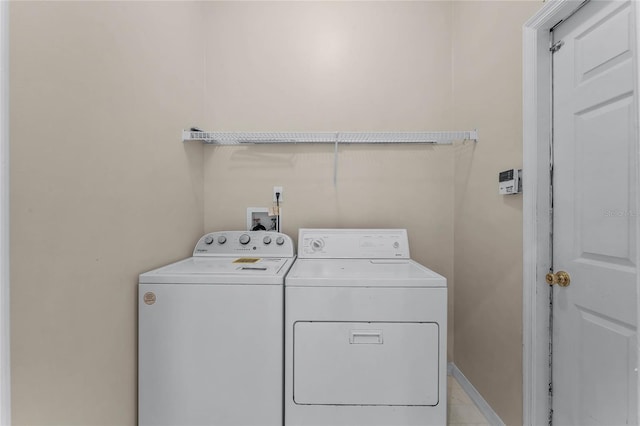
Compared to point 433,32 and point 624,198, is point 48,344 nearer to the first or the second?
point 624,198

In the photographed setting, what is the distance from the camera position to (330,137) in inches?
70.8

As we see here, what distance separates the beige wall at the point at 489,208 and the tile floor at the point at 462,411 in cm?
12

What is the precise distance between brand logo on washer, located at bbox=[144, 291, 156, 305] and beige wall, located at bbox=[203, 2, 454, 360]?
839mm

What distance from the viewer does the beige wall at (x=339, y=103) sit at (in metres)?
1.96

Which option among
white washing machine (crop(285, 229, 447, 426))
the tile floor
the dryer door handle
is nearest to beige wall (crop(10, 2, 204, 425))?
white washing machine (crop(285, 229, 447, 426))

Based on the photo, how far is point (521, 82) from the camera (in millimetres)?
1277

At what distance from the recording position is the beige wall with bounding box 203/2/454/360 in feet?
6.44

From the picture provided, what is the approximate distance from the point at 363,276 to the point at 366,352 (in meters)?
0.32

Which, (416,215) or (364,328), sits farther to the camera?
(416,215)

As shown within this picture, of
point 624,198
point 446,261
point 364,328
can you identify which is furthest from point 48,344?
point 446,261

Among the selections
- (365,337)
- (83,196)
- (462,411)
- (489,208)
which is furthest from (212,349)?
(489,208)

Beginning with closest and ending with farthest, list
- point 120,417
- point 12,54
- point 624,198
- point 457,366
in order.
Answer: point 12,54
point 624,198
point 120,417
point 457,366

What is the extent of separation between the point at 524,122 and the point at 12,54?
189 cm

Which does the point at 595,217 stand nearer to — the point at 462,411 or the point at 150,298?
the point at 462,411
